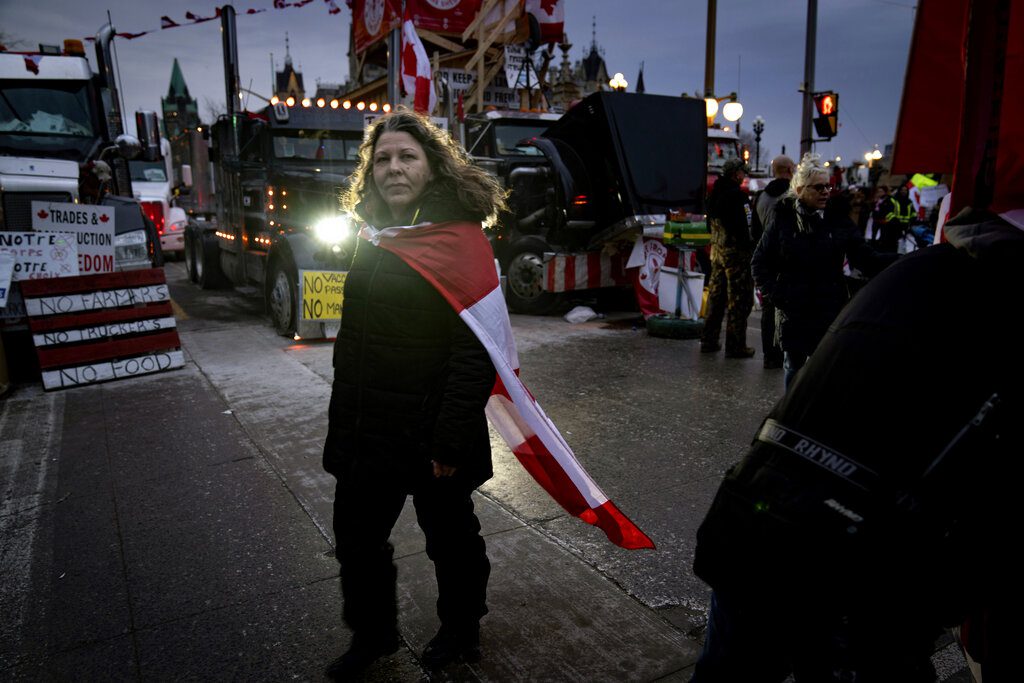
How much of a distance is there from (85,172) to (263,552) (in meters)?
7.08

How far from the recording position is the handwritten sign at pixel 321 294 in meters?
7.82

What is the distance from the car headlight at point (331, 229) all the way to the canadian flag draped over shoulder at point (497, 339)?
5.56m

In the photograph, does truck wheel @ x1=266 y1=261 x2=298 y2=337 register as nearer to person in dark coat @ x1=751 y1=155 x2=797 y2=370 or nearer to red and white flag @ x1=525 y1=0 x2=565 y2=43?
person in dark coat @ x1=751 y1=155 x2=797 y2=370

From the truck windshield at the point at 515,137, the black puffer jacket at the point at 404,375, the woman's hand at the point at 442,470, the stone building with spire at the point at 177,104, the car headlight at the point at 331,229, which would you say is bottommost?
the woman's hand at the point at 442,470

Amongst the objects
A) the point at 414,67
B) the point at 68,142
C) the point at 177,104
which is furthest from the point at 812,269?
the point at 177,104

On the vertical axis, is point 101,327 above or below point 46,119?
below

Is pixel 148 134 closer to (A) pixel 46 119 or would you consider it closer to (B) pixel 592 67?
(A) pixel 46 119

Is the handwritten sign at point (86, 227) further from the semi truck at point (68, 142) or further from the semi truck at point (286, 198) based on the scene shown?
the semi truck at point (286, 198)

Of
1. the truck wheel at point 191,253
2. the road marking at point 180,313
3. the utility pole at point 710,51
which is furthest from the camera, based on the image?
the utility pole at point 710,51

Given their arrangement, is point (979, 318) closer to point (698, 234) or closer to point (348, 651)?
point (348, 651)

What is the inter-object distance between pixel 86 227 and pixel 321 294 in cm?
229

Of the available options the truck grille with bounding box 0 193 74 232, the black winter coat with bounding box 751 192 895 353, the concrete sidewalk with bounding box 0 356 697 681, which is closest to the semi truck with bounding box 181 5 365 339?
the truck grille with bounding box 0 193 74 232

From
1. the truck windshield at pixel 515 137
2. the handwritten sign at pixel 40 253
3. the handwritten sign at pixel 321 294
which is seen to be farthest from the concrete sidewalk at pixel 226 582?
the truck windshield at pixel 515 137

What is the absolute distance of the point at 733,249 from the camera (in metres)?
7.41
